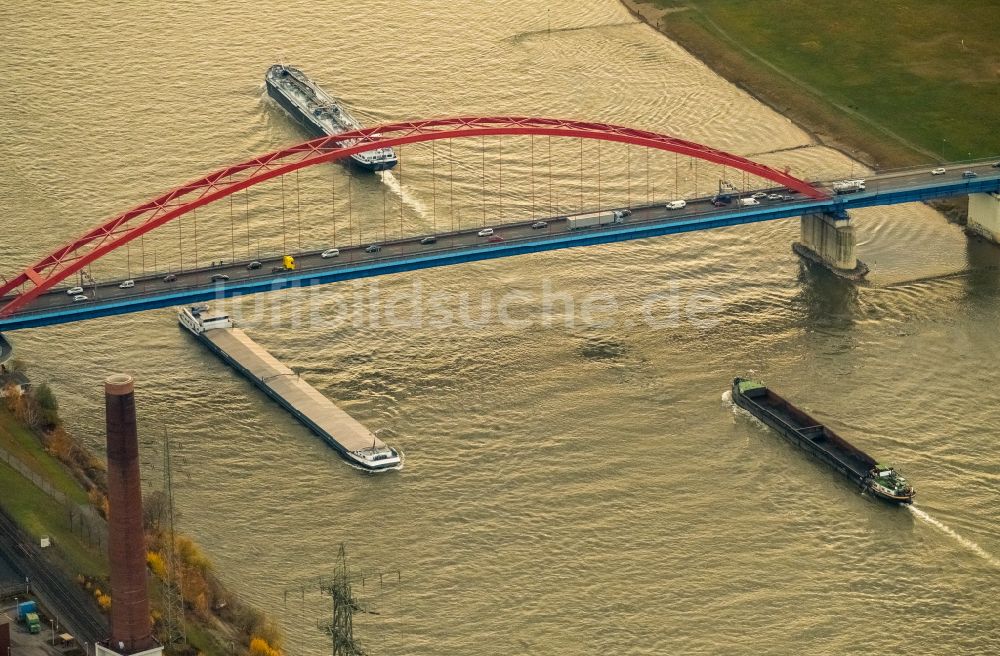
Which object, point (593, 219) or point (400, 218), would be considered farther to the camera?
point (400, 218)

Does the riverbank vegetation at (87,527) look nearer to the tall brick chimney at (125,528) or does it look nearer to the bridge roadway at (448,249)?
the tall brick chimney at (125,528)

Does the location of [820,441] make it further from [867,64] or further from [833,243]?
[867,64]

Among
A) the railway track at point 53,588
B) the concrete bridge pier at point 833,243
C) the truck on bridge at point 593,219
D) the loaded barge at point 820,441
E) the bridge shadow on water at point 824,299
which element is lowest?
the railway track at point 53,588

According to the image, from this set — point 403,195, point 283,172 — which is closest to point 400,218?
point 403,195

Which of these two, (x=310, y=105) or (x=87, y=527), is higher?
(x=310, y=105)

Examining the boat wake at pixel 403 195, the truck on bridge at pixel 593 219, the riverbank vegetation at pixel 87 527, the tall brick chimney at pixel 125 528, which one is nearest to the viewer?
the tall brick chimney at pixel 125 528

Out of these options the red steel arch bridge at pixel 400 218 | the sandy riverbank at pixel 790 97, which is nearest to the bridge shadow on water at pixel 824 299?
the red steel arch bridge at pixel 400 218

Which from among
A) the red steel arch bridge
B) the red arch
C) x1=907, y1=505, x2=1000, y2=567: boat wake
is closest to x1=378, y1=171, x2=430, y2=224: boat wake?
the red steel arch bridge
